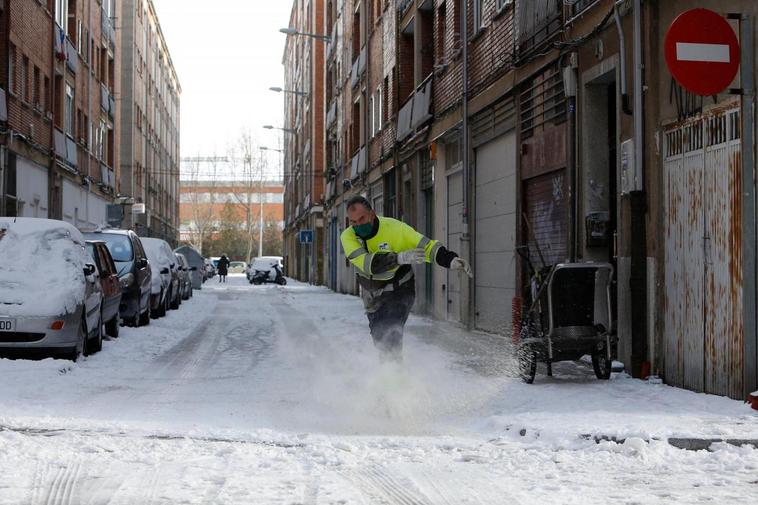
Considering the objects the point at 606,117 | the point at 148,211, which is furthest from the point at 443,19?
the point at 148,211

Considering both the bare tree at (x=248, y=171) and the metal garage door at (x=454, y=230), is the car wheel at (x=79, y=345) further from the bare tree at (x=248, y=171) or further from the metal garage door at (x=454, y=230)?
the bare tree at (x=248, y=171)

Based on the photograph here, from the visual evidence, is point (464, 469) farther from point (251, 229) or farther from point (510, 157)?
point (251, 229)

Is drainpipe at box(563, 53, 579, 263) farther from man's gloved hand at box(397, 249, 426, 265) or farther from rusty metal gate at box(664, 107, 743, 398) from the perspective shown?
man's gloved hand at box(397, 249, 426, 265)

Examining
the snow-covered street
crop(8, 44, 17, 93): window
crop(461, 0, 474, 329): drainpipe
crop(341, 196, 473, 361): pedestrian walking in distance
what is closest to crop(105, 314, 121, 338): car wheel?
the snow-covered street

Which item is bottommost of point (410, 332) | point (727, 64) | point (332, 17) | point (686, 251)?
point (410, 332)

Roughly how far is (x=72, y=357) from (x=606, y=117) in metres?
6.63

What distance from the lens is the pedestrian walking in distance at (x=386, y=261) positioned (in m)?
7.66

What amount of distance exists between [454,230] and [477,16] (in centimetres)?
402

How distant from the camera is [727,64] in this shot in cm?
744

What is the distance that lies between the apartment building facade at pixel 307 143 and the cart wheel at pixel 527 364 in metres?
38.8

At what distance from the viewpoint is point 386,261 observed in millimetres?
7734

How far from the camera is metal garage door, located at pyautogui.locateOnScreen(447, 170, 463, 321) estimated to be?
18.1m

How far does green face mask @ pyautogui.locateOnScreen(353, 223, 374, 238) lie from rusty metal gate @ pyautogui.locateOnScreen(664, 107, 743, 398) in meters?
2.84

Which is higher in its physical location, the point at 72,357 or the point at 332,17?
the point at 332,17
